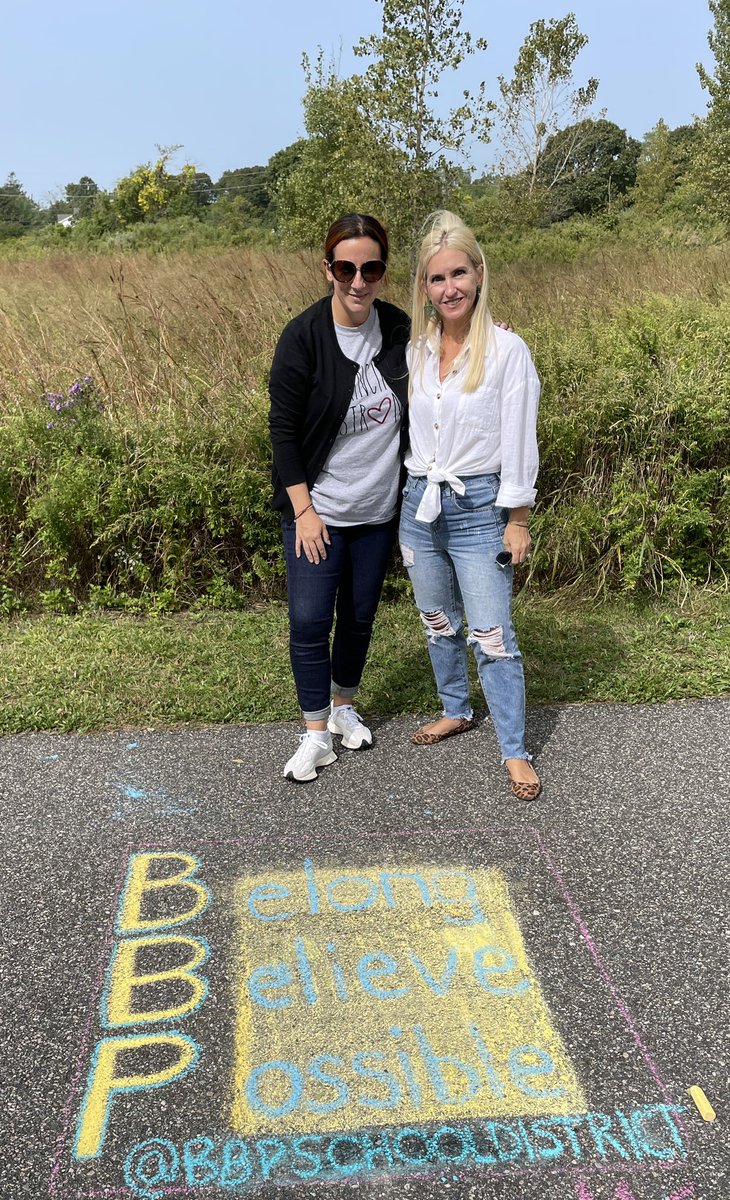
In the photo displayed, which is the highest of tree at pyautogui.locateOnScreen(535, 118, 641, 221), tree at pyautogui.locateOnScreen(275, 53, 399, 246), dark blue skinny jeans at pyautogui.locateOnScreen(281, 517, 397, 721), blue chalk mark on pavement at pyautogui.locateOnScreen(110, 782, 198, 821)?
tree at pyautogui.locateOnScreen(535, 118, 641, 221)

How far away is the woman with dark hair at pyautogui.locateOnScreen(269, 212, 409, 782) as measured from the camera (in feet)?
8.65

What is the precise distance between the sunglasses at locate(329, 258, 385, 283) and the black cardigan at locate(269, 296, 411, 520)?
0.14 m

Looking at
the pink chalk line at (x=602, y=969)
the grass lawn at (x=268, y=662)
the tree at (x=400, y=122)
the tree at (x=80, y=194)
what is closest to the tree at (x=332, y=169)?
the tree at (x=400, y=122)

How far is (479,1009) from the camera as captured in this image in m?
2.08

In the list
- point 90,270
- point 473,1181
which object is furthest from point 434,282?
point 90,270

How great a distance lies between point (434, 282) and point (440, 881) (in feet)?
6.22

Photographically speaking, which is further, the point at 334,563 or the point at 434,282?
the point at 334,563

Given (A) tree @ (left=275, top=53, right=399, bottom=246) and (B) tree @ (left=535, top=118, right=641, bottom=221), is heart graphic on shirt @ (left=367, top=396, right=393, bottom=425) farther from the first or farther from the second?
(B) tree @ (left=535, top=118, right=641, bottom=221)

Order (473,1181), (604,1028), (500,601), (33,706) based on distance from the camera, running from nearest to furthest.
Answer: (473,1181)
(604,1028)
(500,601)
(33,706)

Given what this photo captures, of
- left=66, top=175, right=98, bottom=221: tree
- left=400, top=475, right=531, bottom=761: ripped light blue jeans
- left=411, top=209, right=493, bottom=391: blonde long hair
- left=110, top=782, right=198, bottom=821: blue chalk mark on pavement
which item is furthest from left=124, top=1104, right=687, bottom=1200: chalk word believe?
left=66, top=175, right=98, bottom=221: tree

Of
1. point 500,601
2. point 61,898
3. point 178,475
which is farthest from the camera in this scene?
point 178,475

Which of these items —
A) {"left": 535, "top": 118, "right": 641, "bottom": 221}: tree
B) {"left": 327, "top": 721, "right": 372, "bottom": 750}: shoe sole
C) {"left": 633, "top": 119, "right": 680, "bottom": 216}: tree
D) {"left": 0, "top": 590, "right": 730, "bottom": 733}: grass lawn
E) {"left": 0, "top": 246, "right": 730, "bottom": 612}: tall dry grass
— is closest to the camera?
{"left": 327, "top": 721, "right": 372, "bottom": 750}: shoe sole

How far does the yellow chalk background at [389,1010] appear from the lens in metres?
1.82

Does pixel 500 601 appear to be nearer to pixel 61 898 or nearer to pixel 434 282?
pixel 434 282
